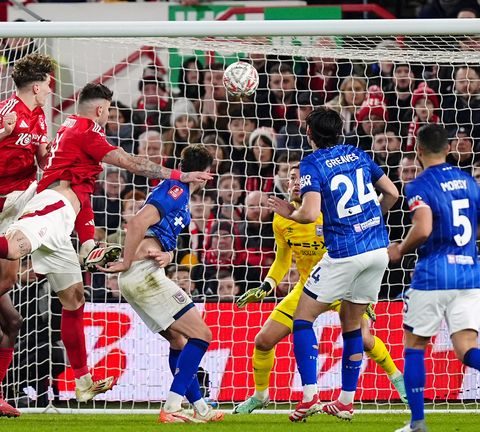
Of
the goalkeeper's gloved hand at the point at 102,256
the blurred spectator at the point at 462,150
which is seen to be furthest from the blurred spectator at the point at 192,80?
the goalkeeper's gloved hand at the point at 102,256

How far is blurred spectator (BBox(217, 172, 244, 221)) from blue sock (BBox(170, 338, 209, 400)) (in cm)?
338

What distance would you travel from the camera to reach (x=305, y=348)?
883cm

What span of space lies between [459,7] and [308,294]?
6695 millimetres

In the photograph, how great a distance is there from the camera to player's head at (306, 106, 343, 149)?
28.7 ft

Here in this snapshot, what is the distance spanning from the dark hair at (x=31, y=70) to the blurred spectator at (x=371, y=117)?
12.7 feet

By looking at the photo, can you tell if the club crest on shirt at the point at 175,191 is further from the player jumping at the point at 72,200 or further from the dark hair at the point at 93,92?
the dark hair at the point at 93,92

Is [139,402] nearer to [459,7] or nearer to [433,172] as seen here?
[433,172]

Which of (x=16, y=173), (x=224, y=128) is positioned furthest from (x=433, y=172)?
(x=224, y=128)

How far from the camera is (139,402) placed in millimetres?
11203

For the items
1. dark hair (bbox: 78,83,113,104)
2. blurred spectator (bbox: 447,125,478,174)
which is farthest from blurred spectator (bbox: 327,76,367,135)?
dark hair (bbox: 78,83,113,104)

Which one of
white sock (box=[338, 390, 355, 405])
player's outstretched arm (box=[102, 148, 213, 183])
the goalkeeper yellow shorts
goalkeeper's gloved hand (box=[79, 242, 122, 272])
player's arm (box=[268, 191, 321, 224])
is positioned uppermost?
player's outstretched arm (box=[102, 148, 213, 183])

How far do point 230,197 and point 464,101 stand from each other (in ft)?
8.47

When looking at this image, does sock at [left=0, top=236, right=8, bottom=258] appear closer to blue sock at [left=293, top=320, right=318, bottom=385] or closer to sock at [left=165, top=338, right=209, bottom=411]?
sock at [left=165, top=338, right=209, bottom=411]

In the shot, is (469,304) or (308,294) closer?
(469,304)
